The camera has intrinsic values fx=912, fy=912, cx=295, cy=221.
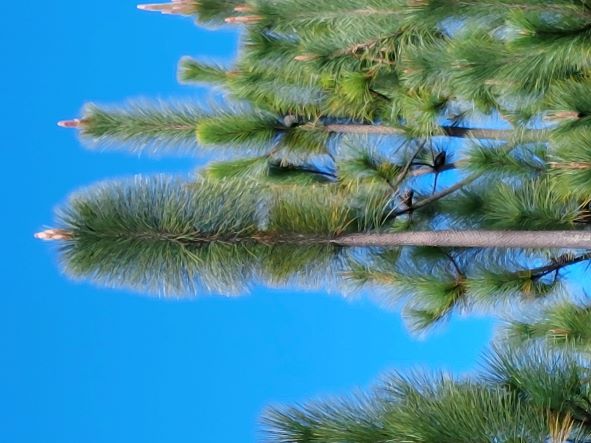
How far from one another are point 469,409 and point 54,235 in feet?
4.90

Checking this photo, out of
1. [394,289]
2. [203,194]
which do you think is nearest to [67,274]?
[203,194]

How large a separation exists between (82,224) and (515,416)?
61.9 inches

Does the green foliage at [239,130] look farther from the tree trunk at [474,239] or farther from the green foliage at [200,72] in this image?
the tree trunk at [474,239]

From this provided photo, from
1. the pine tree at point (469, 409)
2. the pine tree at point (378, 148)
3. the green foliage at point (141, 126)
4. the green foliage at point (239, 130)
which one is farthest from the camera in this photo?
the green foliage at point (141, 126)

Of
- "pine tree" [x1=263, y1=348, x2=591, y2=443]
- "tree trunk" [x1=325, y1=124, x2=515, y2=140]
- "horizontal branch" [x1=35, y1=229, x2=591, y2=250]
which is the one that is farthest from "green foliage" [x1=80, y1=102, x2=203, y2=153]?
"pine tree" [x1=263, y1=348, x2=591, y2=443]

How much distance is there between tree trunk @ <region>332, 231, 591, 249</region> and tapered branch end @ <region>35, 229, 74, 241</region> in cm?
99

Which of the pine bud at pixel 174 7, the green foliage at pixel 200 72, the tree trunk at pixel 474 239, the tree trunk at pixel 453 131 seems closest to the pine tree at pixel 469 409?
the tree trunk at pixel 474 239

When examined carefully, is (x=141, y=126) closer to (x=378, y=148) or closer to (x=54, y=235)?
(x=378, y=148)

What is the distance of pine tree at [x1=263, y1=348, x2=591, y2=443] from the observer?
2.36m

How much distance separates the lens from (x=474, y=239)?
3.52 m

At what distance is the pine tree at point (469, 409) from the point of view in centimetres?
236

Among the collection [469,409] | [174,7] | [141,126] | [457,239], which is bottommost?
[469,409]

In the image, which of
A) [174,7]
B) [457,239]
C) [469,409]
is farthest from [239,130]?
[469,409]

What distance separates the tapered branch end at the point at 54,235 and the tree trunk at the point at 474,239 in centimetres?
99
